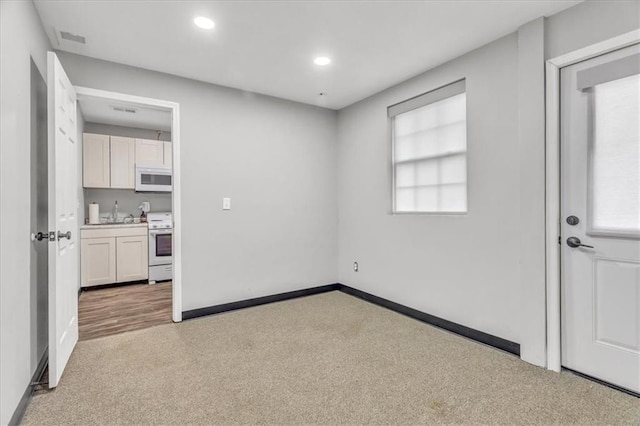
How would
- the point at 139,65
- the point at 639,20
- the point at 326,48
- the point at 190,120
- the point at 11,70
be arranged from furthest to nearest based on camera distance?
the point at 190,120 < the point at 139,65 < the point at 326,48 < the point at 639,20 < the point at 11,70

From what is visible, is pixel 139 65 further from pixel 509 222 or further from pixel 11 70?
pixel 509 222

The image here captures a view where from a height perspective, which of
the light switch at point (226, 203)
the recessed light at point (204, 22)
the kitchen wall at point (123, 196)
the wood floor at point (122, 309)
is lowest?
the wood floor at point (122, 309)

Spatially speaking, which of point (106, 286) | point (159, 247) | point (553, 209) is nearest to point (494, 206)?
point (553, 209)

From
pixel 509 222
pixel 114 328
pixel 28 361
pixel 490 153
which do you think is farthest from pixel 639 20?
pixel 114 328

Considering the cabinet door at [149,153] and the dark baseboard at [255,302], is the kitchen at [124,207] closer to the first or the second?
the cabinet door at [149,153]

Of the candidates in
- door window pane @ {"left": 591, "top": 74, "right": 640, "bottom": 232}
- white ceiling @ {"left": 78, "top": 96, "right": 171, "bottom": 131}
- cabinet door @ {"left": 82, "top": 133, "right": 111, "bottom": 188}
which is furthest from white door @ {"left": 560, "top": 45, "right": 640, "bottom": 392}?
cabinet door @ {"left": 82, "top": 133, "right": 111, "bottom": 188}

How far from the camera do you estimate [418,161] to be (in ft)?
11.1

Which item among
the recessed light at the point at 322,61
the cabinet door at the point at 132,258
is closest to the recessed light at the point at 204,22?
the recessed light at the point at 322,61

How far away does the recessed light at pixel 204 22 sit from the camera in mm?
2279

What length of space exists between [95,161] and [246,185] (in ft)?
9.04

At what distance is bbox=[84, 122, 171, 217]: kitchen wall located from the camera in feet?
16.9

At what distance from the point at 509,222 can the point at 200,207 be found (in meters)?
2.79

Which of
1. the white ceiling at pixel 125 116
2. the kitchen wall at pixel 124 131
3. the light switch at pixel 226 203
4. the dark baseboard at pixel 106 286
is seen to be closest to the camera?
the light switch at pixel 226 203

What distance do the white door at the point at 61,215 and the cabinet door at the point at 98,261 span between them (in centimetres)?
221
